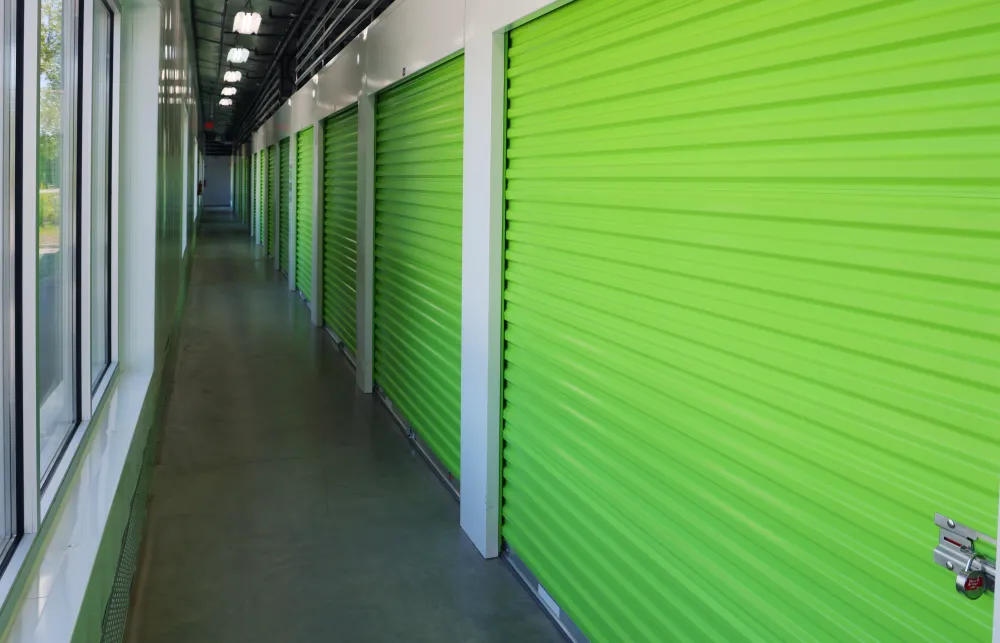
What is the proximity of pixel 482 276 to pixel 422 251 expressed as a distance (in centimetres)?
158

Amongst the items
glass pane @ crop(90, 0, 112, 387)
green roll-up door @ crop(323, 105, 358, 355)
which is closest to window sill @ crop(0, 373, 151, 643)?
glass pane @ crop(90, 0, 112, 387)

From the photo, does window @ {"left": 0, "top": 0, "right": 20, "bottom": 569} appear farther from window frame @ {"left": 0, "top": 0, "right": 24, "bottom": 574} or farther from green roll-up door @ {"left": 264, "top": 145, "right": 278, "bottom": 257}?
green roll-up door @ {"left": 264, "top": 145, "right": 278, "bottom": 257}

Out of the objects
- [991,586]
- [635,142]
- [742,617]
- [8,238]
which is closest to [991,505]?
[991,586]

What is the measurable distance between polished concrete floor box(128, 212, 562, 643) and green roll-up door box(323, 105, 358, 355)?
123 cm

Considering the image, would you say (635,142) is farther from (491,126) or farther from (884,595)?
(884,595)

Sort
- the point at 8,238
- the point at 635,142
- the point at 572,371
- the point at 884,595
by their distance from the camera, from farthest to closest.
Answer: the point at 572,371, the point at 635,142, the point at 8,238, the point at 884,595

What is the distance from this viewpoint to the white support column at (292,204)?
12.7 metres

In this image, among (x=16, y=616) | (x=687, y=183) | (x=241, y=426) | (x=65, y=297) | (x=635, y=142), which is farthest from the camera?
(x=241, y=426)

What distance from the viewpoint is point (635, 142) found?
2820 millimetres

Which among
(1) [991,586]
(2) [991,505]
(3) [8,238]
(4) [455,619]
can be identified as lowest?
(4) [455,619]

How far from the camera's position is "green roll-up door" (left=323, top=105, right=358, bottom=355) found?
8.12 meters

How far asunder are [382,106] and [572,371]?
3.91 metres

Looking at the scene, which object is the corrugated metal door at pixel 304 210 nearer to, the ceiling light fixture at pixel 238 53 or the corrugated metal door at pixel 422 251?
the ceiling light fixture at pixel 238 53

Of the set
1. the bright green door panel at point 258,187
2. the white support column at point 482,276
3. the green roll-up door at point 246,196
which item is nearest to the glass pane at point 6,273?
the white support column at point 482,276
